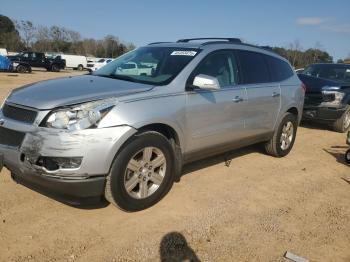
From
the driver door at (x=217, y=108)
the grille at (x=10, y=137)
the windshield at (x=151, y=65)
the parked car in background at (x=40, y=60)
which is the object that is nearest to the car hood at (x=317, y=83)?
the driver door at (x=217, y=108)

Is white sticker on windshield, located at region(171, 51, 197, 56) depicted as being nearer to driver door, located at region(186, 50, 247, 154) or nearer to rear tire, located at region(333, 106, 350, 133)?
driver door, located at region(186, 50, 247, 154)

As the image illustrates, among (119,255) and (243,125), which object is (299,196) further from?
(119,255)

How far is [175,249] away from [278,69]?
4.04 metres

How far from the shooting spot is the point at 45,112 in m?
3.62

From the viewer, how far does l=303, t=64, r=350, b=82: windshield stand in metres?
10.5

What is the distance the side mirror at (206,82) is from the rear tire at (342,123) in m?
6.33

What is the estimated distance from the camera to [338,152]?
25.3 feet

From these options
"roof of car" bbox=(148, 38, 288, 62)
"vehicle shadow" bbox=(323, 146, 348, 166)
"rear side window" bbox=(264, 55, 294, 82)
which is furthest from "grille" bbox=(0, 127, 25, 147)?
"vehicle shadow" bbox=(323, 146, 348, 166)

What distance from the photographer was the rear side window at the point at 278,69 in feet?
20.7

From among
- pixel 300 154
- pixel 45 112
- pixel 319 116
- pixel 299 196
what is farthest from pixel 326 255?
pixel 319 116

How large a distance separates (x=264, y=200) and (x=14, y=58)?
112ft

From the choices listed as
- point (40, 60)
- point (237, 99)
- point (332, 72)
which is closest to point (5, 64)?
point (40, 60)

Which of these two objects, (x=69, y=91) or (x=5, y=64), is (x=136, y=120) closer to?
(x=69, y=91)

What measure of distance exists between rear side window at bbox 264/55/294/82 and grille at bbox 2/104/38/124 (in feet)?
12.8
